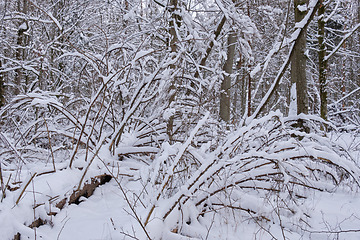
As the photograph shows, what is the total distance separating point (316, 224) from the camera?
6.95ft

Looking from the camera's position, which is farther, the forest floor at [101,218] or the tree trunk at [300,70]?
the tree trunk at [300,70]

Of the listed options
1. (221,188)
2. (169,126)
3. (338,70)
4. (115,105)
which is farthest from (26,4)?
(338,70)

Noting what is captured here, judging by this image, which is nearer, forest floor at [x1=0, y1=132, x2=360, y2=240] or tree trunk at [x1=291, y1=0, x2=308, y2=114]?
forest floor at [x1=0, y1=132, x2=360, y2=240]

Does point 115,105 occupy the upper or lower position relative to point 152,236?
upper

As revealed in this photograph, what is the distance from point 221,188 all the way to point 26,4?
9491mm

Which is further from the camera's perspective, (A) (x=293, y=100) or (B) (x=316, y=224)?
(A) (x=293, y=100)

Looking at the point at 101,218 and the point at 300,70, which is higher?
the point at 300,70

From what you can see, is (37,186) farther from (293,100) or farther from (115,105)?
(293,100)

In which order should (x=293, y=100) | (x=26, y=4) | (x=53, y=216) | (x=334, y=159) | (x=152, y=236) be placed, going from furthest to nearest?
1. (x=26, y=4)
2. (x=293, y=100)
3. (x=334, y=159)
4. (x=53, y=216)
5. (x=152, y=236)

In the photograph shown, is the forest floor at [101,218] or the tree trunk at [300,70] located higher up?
the tree trunk at [300,70]

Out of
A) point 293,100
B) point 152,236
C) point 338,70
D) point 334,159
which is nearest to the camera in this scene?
point 152,236

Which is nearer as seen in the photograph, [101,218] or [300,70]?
[101,218]

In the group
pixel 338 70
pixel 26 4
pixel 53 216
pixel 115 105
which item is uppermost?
pixel 26 4

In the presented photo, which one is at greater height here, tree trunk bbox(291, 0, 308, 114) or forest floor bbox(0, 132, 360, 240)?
tree trunk bbox(291, 0, 308, 114)
